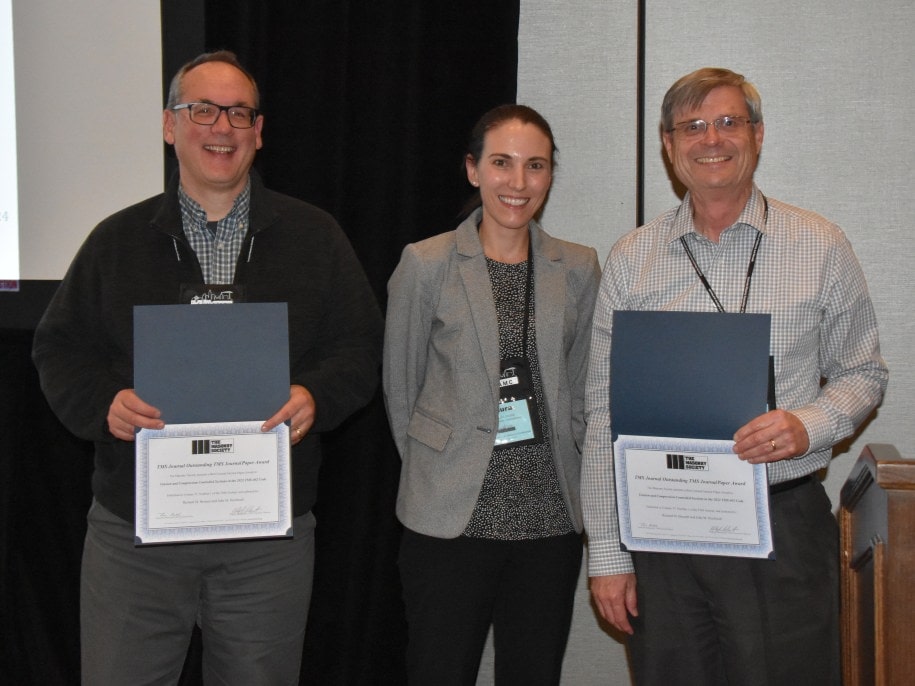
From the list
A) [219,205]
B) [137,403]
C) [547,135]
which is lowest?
[137,403]

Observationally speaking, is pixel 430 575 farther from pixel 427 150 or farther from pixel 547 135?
pixel 427 150

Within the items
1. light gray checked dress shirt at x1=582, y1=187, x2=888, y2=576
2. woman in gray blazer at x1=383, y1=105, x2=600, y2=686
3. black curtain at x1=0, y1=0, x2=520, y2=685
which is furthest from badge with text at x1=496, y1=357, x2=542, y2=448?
black curtain at x1=0, y1=0, x2=520, y2=685

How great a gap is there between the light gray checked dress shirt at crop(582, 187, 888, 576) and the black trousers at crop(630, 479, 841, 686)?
0.35 feet

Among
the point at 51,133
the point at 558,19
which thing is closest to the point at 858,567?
the point at 558,19

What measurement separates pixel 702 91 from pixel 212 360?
1.21 meters

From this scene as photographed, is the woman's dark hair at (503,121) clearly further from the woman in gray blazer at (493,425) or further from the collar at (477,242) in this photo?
the collar at (477,242)

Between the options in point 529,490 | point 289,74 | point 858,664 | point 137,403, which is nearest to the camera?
point 137,403

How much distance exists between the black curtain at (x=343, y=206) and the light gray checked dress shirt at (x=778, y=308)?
1036 mm

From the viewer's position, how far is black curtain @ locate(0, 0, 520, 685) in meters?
2.87

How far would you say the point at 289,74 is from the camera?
9.45 ft

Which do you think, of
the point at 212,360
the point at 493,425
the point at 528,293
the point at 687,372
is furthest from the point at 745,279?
the point at 212,360

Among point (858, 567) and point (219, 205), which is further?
point (219, 205)

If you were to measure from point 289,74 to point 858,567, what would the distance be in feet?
7.16

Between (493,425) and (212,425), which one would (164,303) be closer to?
(212,425)
